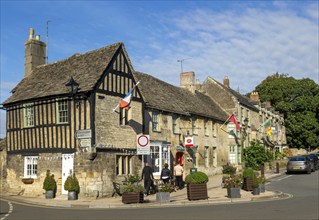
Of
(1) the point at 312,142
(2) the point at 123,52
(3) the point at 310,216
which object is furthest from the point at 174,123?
(1) the point at 312,142

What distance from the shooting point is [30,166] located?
2272 centimetres

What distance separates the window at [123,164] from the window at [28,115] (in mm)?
5615

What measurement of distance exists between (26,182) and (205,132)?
16.5m

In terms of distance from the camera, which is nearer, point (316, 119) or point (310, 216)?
point (310, 216)

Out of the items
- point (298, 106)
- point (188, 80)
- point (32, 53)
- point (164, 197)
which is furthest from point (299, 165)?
point (298, 106)

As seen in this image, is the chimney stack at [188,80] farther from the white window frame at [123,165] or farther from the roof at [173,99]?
the white window frame at [123,165]

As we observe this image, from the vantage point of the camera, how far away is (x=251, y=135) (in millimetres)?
44562

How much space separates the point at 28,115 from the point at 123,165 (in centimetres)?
642

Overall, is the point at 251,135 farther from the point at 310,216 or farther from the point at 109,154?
the point at 310,216

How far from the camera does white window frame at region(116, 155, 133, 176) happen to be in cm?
2184

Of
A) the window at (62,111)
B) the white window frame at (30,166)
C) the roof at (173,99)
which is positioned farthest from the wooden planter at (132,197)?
the roof at (173,99)

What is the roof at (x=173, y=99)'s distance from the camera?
27.6 m

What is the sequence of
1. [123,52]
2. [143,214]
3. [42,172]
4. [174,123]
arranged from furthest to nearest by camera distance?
[174,123] → [123,52] → [42,172] → [143,214]

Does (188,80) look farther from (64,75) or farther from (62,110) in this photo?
(62,110)
